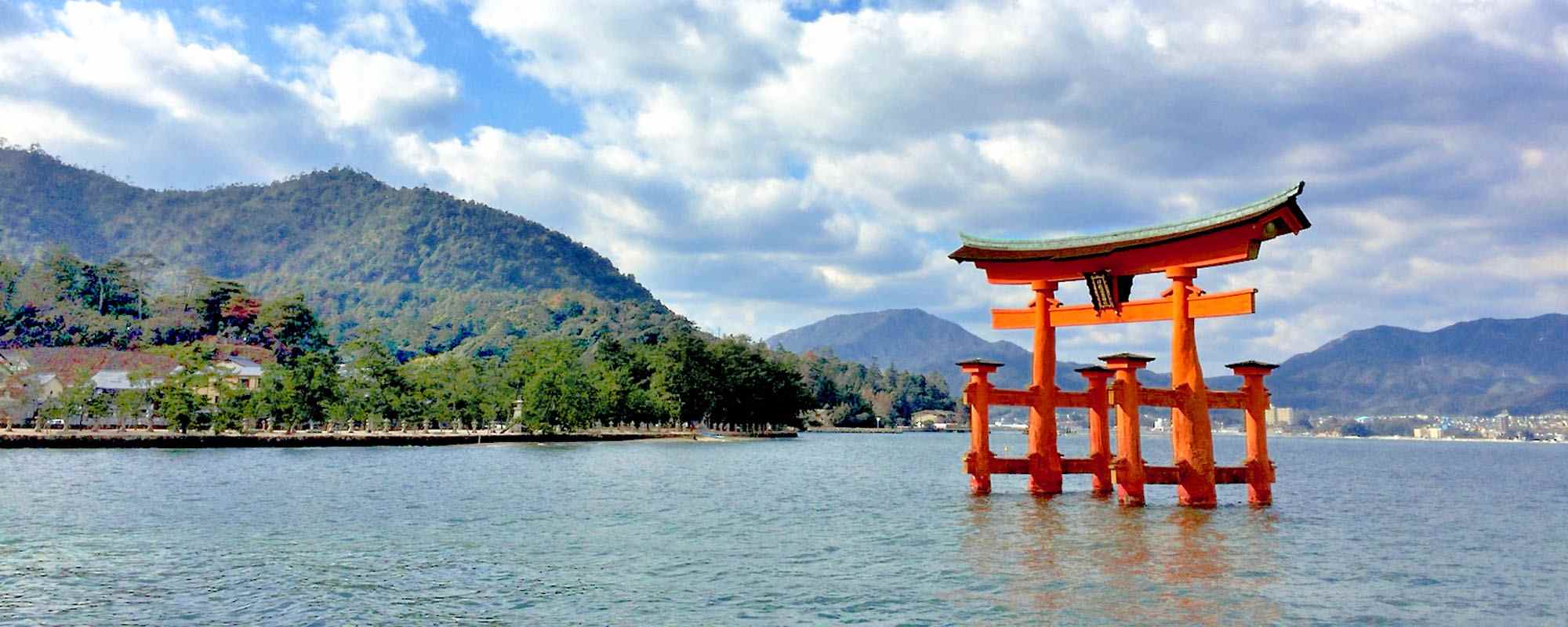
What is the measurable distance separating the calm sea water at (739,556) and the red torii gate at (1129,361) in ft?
3.83

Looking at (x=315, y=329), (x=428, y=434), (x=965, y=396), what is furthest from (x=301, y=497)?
(x=315, y=329)

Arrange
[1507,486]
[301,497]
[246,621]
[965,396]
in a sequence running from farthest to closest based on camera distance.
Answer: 1. [1507,486]
2. [301,497]
3. [965,396]
4. [246,621]

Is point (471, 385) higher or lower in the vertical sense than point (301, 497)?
higher

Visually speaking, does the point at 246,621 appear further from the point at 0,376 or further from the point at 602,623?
the point at 0,376

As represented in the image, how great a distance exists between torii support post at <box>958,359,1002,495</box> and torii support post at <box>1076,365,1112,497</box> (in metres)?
2.99

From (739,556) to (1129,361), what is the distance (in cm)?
1329

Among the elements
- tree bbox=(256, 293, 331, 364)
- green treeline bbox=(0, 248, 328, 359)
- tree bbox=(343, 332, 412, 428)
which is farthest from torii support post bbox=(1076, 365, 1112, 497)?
tree bbox=(256, 293, 331, 364)

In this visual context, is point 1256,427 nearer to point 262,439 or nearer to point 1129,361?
point 1129,361

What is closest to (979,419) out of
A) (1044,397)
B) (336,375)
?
(1044,397)

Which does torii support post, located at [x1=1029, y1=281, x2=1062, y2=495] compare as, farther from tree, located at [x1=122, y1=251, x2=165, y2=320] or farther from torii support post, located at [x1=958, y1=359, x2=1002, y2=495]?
tree, located at [x1=122, y1=251, x2=165, y2=320]

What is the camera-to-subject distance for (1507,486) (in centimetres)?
5794

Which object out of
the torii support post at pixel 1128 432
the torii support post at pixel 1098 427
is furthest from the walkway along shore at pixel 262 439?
the torii support post at pixel 1128 432

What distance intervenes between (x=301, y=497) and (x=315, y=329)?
102 m

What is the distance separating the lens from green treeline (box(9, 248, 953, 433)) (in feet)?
257
